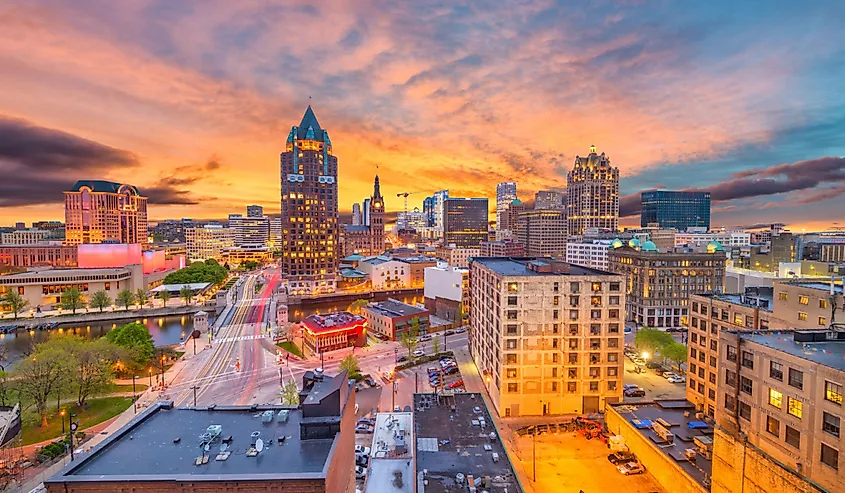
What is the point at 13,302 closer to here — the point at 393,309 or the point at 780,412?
the point at 393,309

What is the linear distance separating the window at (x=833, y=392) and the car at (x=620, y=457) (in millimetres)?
23304

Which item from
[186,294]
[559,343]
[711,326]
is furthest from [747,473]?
[186,294]

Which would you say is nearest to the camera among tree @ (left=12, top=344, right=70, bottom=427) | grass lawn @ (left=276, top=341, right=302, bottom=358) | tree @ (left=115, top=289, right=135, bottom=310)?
tree @ (left=12, top=344, right=70, bottom=427)

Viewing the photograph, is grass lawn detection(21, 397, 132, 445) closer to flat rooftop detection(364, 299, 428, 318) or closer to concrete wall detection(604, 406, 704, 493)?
flat rooftop detection(364, 299, 428, 318)

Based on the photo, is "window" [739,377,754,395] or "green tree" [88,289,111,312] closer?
"window" [739,377,754,395]

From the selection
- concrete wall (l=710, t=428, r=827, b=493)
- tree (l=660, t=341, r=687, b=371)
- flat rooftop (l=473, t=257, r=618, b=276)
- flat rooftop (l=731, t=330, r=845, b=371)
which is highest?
flat rooftop (l=473, t=257, r=618, b=276)

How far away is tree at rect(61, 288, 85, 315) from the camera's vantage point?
4648 inches

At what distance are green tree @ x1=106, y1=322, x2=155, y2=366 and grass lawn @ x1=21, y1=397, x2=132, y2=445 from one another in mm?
11567

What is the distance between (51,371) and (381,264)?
4603 inches

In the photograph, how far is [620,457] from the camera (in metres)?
42.8

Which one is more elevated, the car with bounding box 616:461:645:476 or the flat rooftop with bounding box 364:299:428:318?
the flat rooftop with bounding box 364:299:428:318

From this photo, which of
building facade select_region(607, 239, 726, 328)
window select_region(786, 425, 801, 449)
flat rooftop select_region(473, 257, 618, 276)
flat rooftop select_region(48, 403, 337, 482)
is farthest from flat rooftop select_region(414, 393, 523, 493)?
building facade select_region(607, 239, 726, 328)

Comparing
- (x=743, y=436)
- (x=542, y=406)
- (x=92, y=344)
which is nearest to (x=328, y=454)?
(x=743, y=436)

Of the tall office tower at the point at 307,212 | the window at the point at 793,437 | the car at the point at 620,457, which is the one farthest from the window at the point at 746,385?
the tall office tower at the point at 307,212
